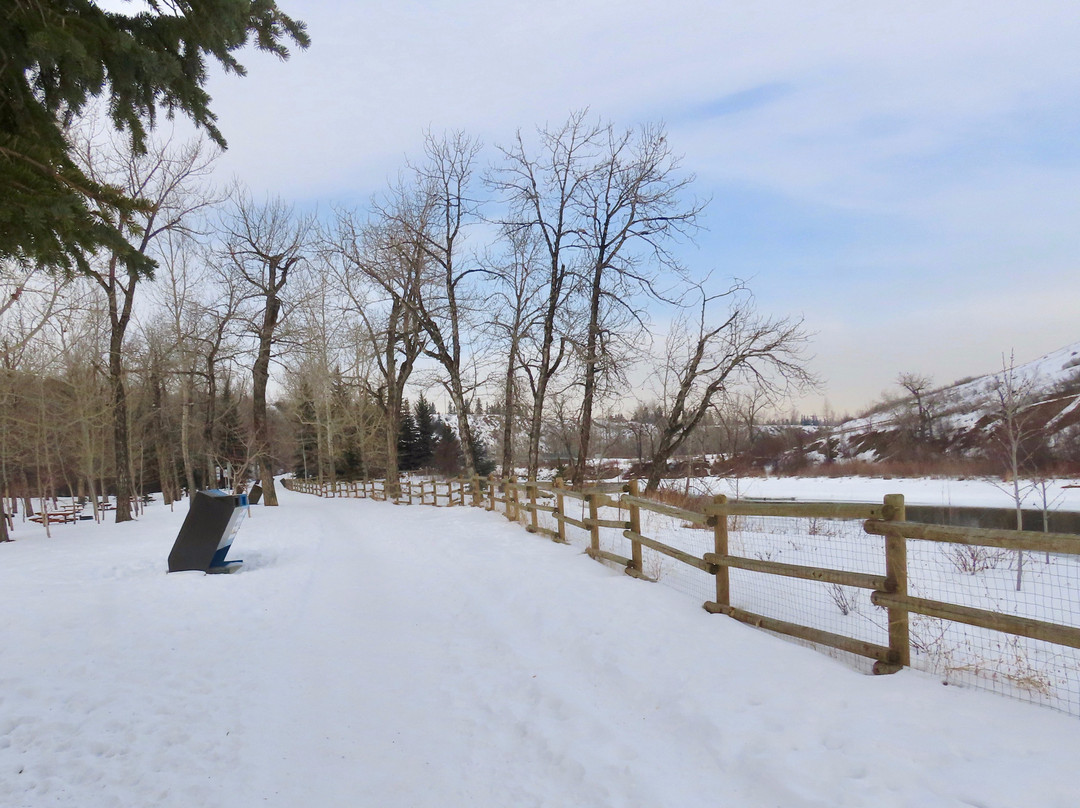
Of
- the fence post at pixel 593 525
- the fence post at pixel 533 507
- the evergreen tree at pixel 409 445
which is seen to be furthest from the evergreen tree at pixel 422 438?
the fence post at pixel 593 525

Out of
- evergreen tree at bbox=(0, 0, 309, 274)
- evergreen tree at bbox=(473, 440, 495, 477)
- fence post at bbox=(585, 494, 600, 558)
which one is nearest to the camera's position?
evergreen tree at bbox=(0, 0, 309, 274)

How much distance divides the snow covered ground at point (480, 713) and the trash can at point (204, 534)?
6.20 feet

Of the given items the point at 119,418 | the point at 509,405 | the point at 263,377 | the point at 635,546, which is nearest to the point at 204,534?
the point at 635,546

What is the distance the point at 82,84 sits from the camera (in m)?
3.86

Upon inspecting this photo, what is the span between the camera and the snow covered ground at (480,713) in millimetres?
3158

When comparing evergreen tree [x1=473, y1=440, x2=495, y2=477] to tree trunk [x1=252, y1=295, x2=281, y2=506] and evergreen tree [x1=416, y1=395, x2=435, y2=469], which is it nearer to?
evergreen tree [x1=416, y1=395, x2=435, y2=469]

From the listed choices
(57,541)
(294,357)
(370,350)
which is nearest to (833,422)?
(370,350)

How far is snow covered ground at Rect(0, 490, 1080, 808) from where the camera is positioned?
3158 millimetres

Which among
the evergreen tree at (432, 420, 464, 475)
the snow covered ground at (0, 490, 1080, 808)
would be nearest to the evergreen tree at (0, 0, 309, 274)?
the snow covered ground at (0, 490, 1080, 808)

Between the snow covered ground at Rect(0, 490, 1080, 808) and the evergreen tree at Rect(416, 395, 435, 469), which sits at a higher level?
the evergreen tree at Rect(416, 395, 435, 469)

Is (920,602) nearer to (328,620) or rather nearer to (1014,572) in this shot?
(328,620)

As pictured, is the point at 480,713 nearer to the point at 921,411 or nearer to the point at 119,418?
the point at 119,418

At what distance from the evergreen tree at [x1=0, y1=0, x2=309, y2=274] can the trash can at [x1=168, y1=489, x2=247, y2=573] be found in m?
6.28

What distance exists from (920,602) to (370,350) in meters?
33.7
